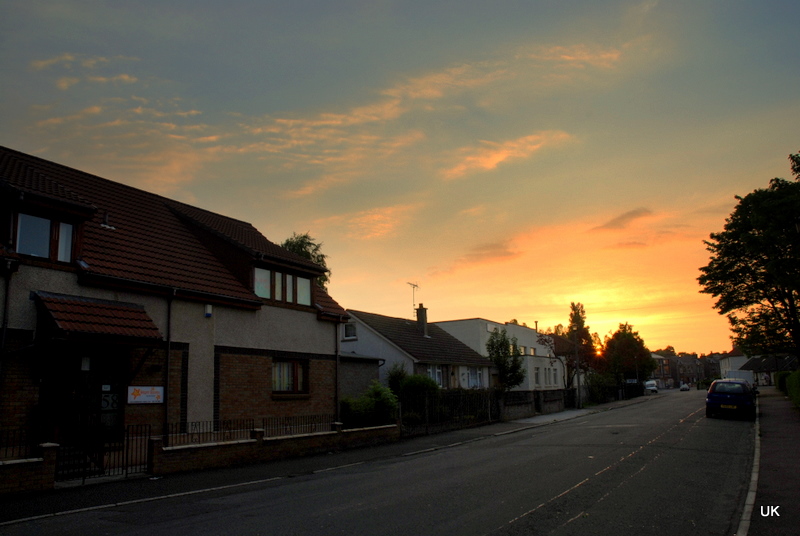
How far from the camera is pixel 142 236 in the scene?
63.3 feet

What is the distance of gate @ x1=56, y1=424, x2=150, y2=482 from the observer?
43.5ft

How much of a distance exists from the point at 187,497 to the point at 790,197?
89.7 ft

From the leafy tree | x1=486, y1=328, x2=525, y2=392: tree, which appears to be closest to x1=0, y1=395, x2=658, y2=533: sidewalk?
x1=486, y1=328, x2=525, y2=392: tree

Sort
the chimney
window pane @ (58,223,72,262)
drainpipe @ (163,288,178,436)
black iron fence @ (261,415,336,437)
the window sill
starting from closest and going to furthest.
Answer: window pane @ (58,223,72,262), drainpipe @ (163,288,178,436), black iron fence @ (261,415,336,437), the window sill, the chimney

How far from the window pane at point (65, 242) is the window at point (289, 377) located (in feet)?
26.9

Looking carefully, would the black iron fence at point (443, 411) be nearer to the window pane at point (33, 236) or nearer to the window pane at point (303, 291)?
the window pane at point (303, 291)

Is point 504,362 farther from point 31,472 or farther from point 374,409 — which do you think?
point 31,472

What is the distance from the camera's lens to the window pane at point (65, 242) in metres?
15.2

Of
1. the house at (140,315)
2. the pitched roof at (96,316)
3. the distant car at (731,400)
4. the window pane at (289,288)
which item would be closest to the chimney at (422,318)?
the house at (140,315)

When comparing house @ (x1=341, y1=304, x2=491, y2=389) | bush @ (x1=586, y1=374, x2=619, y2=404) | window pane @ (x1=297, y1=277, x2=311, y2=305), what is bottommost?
bush @ (x1=586, y1=374, x2=619, y2=404)

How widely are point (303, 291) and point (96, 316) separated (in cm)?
932

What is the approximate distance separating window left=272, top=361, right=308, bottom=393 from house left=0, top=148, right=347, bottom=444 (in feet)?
0.18

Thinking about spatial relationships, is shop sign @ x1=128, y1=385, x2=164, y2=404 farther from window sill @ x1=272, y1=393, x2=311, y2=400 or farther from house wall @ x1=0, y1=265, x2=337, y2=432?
window sill @ x1=272, y1=393, x2=311, y2=400

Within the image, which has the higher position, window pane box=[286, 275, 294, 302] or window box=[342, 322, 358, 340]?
window pane box=[286, 275, 294, 302]
